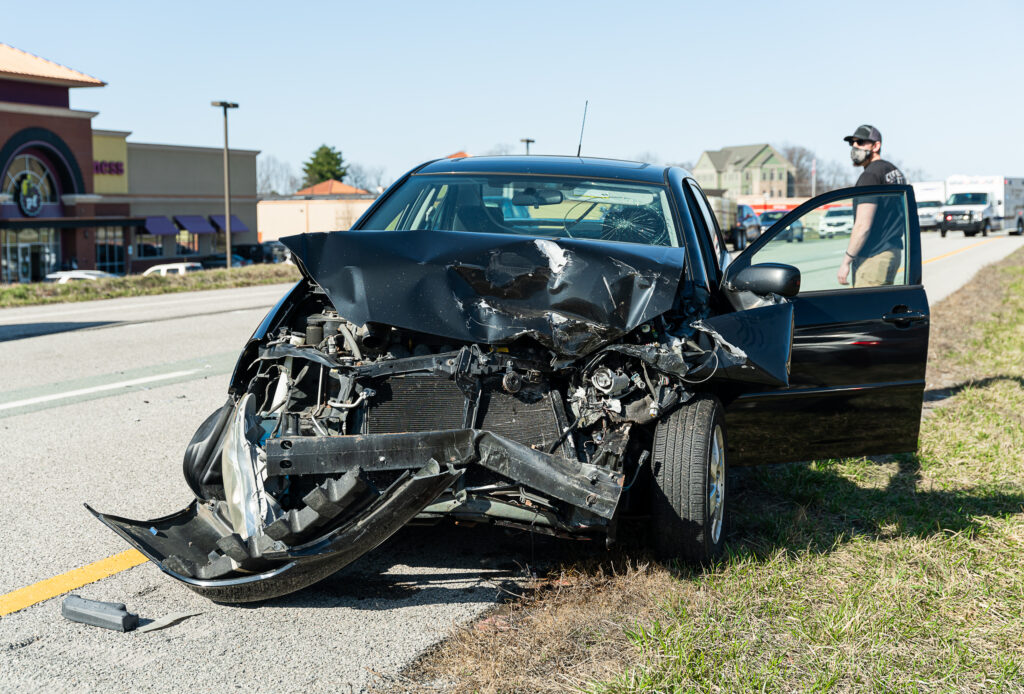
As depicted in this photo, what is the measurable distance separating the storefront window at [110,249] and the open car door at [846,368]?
5195 cm

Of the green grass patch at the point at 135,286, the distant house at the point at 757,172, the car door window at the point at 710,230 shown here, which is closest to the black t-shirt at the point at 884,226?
the car door window at the point at 710,230

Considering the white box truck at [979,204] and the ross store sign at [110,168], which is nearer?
the white box truck at [979,204]

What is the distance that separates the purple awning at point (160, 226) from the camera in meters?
57.3

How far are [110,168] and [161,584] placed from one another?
188ft

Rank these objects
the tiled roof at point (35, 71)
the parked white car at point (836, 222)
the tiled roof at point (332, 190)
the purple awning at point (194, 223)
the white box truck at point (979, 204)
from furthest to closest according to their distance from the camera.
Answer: the tiled roof at point (332, 190) < the purple awning at point (194, 223) < the white box truck at point (979, 204) < the tiled roof at point (35, 71) < the parked white car at point (836, 222)

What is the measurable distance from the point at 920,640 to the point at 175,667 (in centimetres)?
247

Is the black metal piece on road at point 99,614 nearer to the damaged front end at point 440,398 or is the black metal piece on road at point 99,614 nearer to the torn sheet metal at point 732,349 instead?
the damaged front end at point 440,398

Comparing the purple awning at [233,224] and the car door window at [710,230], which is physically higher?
the purple awning at [233,224]

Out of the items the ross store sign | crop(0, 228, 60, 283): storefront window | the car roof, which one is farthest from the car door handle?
the ross store sign

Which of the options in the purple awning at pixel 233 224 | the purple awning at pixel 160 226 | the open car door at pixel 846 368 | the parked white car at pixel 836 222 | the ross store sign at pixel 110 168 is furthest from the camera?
the purple awning at pixel 233 224

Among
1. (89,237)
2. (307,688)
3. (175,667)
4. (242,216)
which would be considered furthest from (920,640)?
(242,216)

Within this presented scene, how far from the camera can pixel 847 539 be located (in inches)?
174

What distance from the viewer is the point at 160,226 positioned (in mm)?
58250

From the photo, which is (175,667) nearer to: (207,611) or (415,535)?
(207,611)
